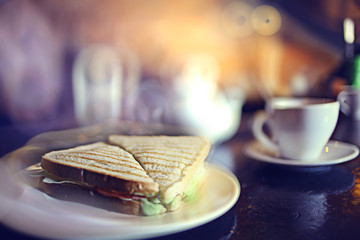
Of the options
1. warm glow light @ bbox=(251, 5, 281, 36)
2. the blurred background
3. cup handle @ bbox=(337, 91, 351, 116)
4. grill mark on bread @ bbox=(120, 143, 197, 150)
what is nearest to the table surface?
cup handle @ bbox=(337, 91, 351, 116)

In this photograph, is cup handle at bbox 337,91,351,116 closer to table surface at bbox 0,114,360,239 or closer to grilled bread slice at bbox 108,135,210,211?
table surface at bbox 0,114,360,239

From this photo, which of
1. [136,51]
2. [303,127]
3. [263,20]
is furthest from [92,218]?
[263,20]

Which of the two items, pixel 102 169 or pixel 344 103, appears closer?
pixel 102 169

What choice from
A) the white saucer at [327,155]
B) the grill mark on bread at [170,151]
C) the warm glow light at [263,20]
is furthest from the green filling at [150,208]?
the warm glow light at [263,20]

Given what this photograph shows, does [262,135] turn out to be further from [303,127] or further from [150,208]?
[150,208]

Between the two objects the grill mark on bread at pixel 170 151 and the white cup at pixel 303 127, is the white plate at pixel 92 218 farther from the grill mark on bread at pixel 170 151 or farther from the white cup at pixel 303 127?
the white cup at pixel 303 127

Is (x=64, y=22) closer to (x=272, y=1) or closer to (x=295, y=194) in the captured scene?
(x=272, y=1)
